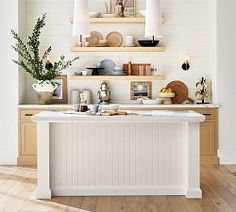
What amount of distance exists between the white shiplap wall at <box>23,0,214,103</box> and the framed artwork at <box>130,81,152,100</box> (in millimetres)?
79

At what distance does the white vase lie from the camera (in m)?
7.46

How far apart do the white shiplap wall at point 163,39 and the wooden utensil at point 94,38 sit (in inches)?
3.2

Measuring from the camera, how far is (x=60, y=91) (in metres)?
7.92

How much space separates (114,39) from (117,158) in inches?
117

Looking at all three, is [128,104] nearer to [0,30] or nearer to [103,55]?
[103,55]

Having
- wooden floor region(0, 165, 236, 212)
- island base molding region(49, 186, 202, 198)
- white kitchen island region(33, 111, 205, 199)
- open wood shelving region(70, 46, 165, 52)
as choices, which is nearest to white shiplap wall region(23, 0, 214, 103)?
open wood shelving region(70, 46, 165, 52)

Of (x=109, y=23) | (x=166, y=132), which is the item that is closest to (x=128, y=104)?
(x=109, y=23)

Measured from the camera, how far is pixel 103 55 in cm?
793

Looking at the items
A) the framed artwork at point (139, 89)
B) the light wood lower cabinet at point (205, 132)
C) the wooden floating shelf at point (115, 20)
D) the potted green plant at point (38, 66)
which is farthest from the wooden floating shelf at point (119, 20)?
the light wood lower cabinet at point (205, 132)

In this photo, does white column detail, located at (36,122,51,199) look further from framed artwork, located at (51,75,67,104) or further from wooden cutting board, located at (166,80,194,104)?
wooden cutting board, located at (166,80,194,104)

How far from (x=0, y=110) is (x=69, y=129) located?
7.78ft

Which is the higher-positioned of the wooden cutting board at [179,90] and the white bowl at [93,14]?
the white bowl at [93,14]

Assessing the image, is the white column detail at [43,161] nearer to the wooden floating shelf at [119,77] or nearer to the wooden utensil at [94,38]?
the wooden floating shelf at [119,77]

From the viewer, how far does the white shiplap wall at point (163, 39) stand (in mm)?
7887
